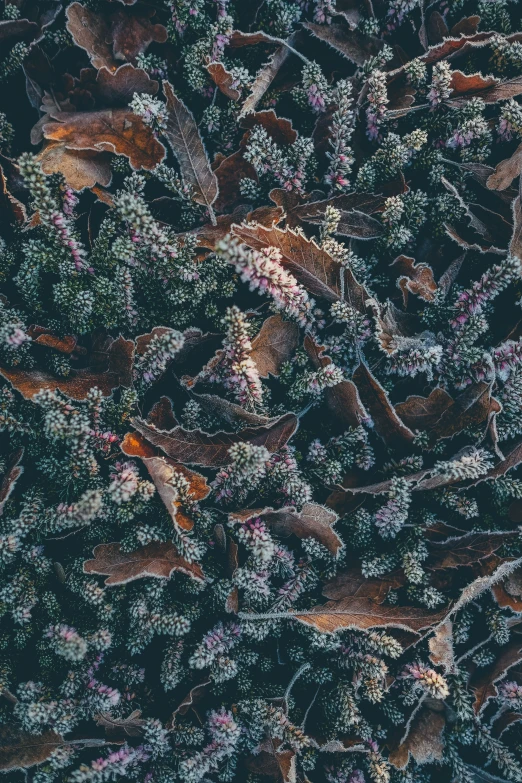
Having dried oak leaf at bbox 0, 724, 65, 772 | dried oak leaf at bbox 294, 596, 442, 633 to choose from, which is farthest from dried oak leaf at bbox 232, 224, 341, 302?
dried oak leaf at bbox 0, 724, 65, 772

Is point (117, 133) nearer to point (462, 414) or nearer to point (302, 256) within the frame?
point (302, 256)

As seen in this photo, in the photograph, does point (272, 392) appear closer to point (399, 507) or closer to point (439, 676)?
point (399, 507)

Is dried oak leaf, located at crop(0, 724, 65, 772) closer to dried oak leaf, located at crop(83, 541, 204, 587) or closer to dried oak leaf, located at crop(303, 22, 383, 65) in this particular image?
dried oak leaf, located at crop(83, 541, 204, 587)

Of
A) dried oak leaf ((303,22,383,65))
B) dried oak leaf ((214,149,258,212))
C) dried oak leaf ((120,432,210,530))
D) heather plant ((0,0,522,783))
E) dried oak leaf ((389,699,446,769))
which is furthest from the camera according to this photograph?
dried oak leaf ((303,22,383,65))

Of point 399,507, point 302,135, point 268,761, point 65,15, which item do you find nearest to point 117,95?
point 65,15

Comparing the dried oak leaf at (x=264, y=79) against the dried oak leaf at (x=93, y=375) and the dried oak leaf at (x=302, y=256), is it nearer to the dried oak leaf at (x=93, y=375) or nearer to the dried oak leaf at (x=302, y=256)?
the dried oak leaf at (x=302, y=256)

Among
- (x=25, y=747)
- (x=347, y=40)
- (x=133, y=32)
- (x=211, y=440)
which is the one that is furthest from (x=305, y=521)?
(x=133, y=32)

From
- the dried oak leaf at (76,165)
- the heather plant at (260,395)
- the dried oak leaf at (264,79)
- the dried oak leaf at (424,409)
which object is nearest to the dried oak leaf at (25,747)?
the heather plant at (260,395)
